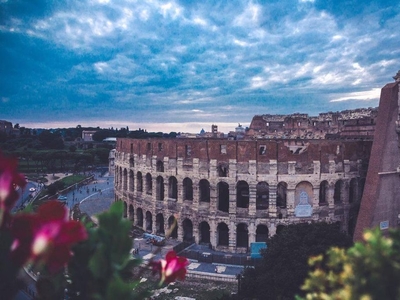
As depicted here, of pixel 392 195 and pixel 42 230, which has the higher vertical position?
pixel 42 230

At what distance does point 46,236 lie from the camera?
14.4 ft

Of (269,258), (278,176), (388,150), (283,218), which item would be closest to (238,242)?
(283,218)

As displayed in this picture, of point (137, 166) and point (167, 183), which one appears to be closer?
point (167, 183)

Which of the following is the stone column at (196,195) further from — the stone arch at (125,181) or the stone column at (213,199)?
the stone arch at (125,181)

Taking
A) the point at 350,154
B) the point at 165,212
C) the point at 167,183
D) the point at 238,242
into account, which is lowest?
the point at 238,242

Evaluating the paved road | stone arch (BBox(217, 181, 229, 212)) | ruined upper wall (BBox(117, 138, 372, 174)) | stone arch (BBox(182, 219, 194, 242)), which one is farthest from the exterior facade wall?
stone arch (BBox(182, 219, 194, 242))

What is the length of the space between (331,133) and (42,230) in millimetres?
62830

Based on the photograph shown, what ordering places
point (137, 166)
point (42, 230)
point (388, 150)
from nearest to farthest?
point (42, 230) → point (388, 150) → point (137, 166)

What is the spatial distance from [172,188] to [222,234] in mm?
8055

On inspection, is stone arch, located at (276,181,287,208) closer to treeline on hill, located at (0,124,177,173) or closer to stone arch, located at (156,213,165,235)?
stone arch, located at (156,213,165,235)

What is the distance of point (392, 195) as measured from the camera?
29.0 metres

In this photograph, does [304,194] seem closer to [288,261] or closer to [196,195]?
[196,195]

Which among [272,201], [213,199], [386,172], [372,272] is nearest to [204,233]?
[213,199]

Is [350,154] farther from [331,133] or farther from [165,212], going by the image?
[331,133]
